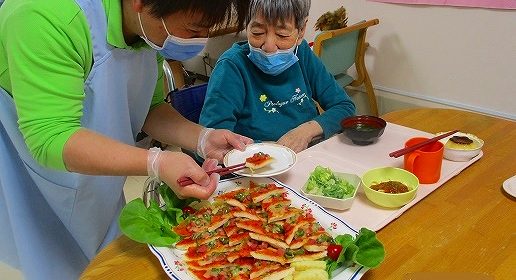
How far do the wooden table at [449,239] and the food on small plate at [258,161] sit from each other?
35 centimetres

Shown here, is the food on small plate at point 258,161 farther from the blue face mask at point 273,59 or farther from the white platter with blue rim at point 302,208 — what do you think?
the blue face mask at point 273,59

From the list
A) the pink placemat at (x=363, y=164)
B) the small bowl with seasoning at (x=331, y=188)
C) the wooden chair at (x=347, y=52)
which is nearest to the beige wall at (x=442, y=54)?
the wooden chair at (x=347, y=52)

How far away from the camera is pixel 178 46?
3.67 feet

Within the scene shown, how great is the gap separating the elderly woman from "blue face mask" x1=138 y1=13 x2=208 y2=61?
1.64ft

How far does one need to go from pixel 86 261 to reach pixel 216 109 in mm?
661

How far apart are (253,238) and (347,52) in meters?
2.33

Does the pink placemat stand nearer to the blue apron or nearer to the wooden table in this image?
the wooden table

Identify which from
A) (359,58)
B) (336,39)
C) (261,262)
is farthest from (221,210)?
(359,58)

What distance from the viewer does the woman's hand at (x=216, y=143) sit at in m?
1.36

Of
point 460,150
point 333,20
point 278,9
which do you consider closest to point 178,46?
point 278,9

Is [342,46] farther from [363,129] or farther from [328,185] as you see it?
[328,185]

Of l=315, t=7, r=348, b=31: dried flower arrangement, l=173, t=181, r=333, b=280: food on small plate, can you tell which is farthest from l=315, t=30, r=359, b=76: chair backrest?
l=173, t=181, r=333, b=280: food on small plate

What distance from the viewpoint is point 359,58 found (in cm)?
323

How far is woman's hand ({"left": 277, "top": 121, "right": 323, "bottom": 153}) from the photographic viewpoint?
1.62m
